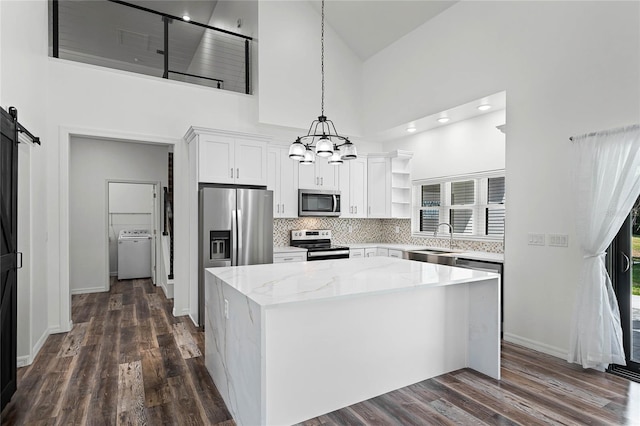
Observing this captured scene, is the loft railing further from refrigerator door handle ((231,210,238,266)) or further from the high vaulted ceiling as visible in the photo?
refrigerator door handle ((231,210,238,266))

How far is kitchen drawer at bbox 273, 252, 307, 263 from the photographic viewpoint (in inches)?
194

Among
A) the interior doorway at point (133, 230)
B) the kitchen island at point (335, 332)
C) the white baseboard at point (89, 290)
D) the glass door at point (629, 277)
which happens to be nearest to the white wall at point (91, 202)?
the white baseboard at point (89, 290)

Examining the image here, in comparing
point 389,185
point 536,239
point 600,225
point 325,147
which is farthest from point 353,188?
point 600,225

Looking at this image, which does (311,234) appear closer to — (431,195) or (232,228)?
(232,228)

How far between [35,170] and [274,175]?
108 inches

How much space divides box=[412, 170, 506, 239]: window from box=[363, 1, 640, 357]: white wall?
1.01 metres

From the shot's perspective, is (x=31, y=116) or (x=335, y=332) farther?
(x=31, y=116)

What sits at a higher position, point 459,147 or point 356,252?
point 459,147

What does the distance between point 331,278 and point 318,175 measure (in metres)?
3.17

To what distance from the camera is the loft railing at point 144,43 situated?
6.30m

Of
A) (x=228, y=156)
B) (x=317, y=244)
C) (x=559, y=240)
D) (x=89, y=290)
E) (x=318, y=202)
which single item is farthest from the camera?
(x=89, y=290)

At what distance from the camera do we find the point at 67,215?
4.27 meters

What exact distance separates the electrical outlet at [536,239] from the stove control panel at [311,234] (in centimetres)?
303

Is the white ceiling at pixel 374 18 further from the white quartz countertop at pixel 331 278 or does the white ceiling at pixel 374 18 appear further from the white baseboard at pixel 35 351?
the white baseboard at pixel 35 351
